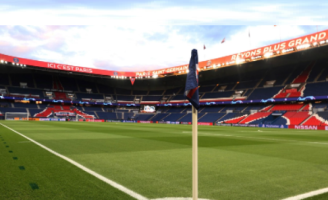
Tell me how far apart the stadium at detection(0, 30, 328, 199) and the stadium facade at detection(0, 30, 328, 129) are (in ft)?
0.84

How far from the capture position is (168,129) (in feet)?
91.4

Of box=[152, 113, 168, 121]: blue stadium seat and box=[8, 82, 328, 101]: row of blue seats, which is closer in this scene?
box=[8, 82, 328, 101]: row of blue seats

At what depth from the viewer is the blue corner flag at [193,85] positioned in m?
3.04

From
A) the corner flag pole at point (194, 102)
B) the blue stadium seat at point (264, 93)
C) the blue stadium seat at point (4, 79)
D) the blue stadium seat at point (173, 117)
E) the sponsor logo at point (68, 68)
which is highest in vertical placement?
the sponsor logo at point (68, 68)

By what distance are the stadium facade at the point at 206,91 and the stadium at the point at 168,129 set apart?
0.26m

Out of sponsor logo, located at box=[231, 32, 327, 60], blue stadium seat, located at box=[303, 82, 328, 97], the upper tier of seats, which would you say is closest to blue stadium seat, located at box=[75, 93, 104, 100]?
the upper tier of seats

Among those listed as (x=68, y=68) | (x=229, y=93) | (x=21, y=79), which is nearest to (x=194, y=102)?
(x=229, y=93)

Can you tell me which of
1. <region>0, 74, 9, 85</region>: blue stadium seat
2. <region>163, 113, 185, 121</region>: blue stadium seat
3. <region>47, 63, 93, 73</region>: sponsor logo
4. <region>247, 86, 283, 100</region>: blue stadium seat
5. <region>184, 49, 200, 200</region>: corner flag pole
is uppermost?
<region>47, 63, 93, 73</region>: sponsor logo

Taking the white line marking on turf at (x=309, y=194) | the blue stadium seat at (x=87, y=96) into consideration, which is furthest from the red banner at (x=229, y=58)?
the white line marking on turf at (x=309, y=194)

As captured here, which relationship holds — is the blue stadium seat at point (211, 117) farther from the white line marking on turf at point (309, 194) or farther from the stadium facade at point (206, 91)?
the white line marking on turf at point (309, 194)

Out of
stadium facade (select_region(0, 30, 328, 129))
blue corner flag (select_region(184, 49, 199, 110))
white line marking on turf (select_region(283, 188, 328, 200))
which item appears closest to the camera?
blue corner flag (select_region(184, 49, 199, 110))

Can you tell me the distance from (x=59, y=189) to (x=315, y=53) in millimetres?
50738

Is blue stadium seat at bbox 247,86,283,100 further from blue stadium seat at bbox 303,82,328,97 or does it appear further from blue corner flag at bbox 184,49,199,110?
blue corner flag at bbox 184,49,199,110

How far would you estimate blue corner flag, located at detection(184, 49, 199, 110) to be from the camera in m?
3.04
